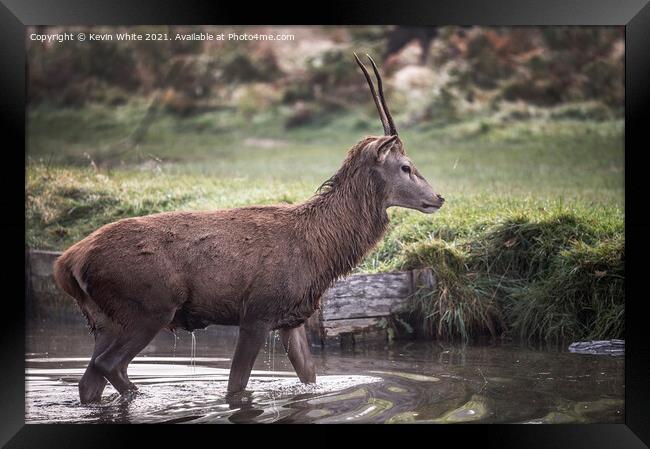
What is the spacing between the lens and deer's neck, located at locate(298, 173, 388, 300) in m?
7.29

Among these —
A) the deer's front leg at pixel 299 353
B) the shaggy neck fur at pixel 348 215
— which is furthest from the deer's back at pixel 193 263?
the deer's front leg at pixel 299 353

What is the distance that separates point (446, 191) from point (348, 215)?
149 inches

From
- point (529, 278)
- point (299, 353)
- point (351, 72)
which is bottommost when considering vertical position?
point (299, 353)

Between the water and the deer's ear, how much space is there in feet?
5.71

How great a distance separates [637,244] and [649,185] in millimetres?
451

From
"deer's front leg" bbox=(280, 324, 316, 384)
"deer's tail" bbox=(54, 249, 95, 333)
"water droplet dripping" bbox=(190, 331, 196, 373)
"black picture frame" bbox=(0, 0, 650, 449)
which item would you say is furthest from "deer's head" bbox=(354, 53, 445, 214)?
"deer's tail" bbox=(54, 249, 95, 333)

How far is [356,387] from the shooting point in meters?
7.43

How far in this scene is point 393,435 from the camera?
A: 6852 mm

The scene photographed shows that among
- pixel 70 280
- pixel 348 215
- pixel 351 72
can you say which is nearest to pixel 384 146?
pixel 348 215

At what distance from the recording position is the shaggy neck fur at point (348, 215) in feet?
24.0

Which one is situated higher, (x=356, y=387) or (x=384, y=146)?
(x=384, y=146)

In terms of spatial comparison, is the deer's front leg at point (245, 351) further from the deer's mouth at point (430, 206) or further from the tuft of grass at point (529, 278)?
the tuft of grass at point (529, 278)
